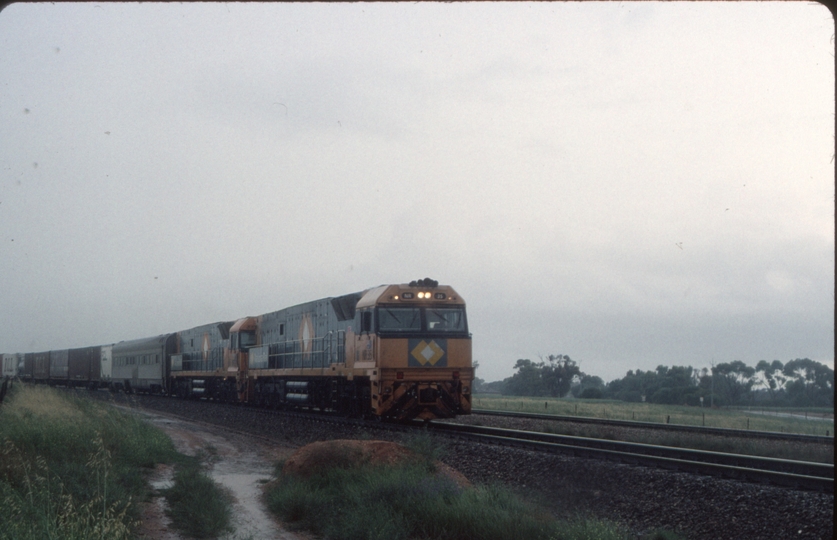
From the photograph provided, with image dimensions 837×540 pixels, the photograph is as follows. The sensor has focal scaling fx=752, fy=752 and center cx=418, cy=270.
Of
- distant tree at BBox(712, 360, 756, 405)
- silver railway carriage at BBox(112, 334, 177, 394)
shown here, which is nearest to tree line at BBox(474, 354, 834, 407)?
distant tree at BBox(712, 360, 756, 405)

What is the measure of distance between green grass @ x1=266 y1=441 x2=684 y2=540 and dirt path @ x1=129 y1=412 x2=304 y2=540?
40cm

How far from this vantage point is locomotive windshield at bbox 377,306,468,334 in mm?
18828

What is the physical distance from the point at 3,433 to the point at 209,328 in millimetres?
25445

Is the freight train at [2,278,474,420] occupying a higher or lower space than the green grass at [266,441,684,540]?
higher

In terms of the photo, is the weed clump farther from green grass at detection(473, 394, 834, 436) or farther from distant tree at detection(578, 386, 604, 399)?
distant tree at detection(578, 386, 604, 399)

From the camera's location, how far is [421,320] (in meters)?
19.2

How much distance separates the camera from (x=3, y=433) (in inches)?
504

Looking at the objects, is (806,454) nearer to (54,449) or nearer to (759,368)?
(54,449)

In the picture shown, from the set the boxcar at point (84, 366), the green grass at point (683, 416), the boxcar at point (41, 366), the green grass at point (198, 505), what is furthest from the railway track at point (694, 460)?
the boxcar at point (41, 366)

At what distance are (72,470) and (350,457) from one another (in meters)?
4.28

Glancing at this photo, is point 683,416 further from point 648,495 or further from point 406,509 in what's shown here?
point 406,509

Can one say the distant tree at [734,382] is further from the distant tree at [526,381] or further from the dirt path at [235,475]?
the dirt path at [235,475]

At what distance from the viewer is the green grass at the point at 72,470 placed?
712 cm

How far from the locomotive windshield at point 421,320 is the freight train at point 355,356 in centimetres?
3
